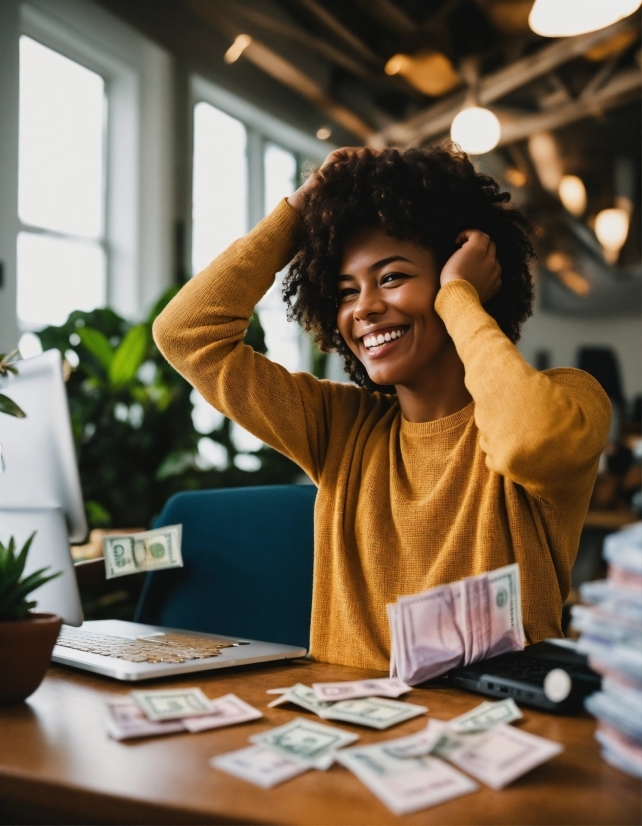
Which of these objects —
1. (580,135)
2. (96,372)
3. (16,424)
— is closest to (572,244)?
(580,135)


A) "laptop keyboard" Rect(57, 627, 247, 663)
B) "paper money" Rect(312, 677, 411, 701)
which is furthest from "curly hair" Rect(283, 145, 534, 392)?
"paper money" Rect(312, 677, 411, 701)

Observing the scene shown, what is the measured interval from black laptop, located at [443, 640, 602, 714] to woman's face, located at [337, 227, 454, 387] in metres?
0.58

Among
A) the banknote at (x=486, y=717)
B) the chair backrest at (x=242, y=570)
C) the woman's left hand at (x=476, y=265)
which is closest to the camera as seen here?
the banknote at (x=486, y=717)

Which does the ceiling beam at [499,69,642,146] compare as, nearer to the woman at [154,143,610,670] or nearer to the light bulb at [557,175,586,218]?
the light bulb at [557,175,586,218]

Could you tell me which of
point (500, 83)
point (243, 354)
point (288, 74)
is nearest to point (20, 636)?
point (243, 354)

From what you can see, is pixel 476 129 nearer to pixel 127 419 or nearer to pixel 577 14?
pixel 577 14

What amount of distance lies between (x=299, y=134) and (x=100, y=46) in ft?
7.07

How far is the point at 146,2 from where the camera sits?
14.5 feet

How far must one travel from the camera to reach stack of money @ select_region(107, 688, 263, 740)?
0.82 m

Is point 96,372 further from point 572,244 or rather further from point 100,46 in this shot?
point 572,244

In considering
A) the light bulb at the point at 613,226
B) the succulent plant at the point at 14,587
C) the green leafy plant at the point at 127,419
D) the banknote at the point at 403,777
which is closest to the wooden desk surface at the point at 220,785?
the banknote at the point at 403,777

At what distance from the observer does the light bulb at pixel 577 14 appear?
3227mm

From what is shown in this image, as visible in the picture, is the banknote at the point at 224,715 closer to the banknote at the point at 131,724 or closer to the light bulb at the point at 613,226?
the banknote at the point at 131,724

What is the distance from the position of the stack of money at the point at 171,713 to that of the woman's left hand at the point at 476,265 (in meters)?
0.81
